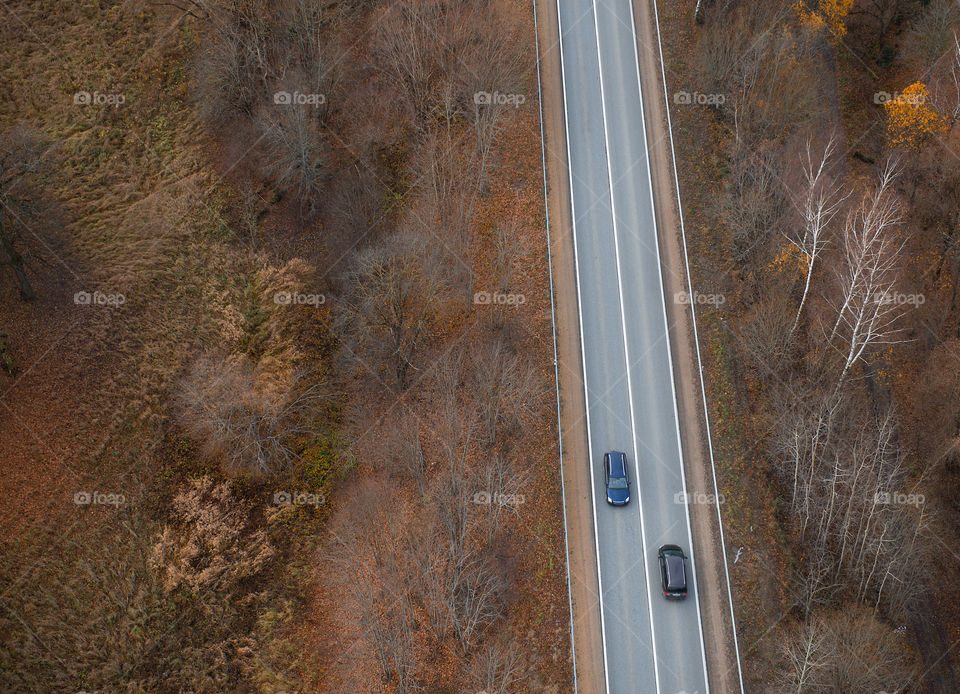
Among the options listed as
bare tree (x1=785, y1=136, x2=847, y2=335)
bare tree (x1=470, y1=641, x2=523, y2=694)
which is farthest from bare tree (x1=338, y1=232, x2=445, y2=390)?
bare tree (x1=785, y1=136, x2=847, y2=335)

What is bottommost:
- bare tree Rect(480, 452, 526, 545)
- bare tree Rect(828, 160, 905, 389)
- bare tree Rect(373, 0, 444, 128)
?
bare tree Rect(480, 452, 526, 545)

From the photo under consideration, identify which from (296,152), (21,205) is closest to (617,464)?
(296,152)

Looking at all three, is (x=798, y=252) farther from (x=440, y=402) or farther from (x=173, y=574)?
(x=173, y=574)

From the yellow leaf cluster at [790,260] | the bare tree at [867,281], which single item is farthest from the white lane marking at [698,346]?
the bare tree at [867,281]

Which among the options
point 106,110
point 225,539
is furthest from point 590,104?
point 225,539

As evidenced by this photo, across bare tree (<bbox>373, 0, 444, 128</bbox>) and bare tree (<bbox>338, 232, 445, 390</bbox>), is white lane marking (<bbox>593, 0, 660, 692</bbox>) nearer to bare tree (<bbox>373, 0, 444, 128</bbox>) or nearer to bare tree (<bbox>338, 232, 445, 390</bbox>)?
bare tree (<bbox>338, 232, 445, 390</bbox>)
